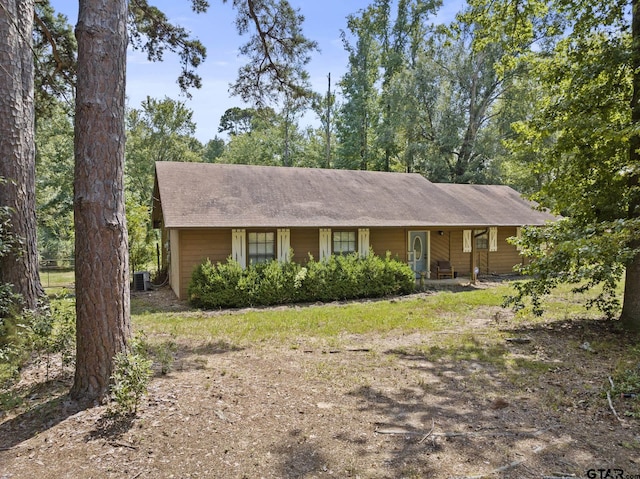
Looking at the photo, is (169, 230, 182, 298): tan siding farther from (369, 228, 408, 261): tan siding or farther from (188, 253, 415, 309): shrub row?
(369, 228, 408, 261): tan siding

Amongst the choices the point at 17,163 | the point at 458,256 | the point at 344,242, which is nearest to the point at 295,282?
the point at 344,242

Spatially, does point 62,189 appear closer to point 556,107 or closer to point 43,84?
point 43,84

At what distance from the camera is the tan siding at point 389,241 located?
13.6 metres

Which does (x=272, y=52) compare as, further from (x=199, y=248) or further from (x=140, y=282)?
(x=140, y=282)

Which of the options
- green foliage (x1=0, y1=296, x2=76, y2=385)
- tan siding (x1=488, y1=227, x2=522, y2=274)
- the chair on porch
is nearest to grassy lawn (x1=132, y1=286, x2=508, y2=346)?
green foliage (x1=0, y1=296, x2=76, y2=385)

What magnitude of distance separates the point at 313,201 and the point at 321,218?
1.34m

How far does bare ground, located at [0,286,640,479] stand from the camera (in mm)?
3055

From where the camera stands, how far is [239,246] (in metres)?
11.6

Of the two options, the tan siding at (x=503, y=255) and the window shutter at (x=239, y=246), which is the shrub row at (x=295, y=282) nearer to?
the window shutter at (x=239, y=246)

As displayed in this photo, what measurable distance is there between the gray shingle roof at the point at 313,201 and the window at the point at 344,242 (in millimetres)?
689

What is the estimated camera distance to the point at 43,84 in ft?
34.0

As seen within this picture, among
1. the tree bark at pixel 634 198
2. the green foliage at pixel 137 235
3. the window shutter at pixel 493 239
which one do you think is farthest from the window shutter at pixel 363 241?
the green foliage at pixel 137 235

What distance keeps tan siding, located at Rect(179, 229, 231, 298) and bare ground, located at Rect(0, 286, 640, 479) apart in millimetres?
5676

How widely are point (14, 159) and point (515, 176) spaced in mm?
27965
